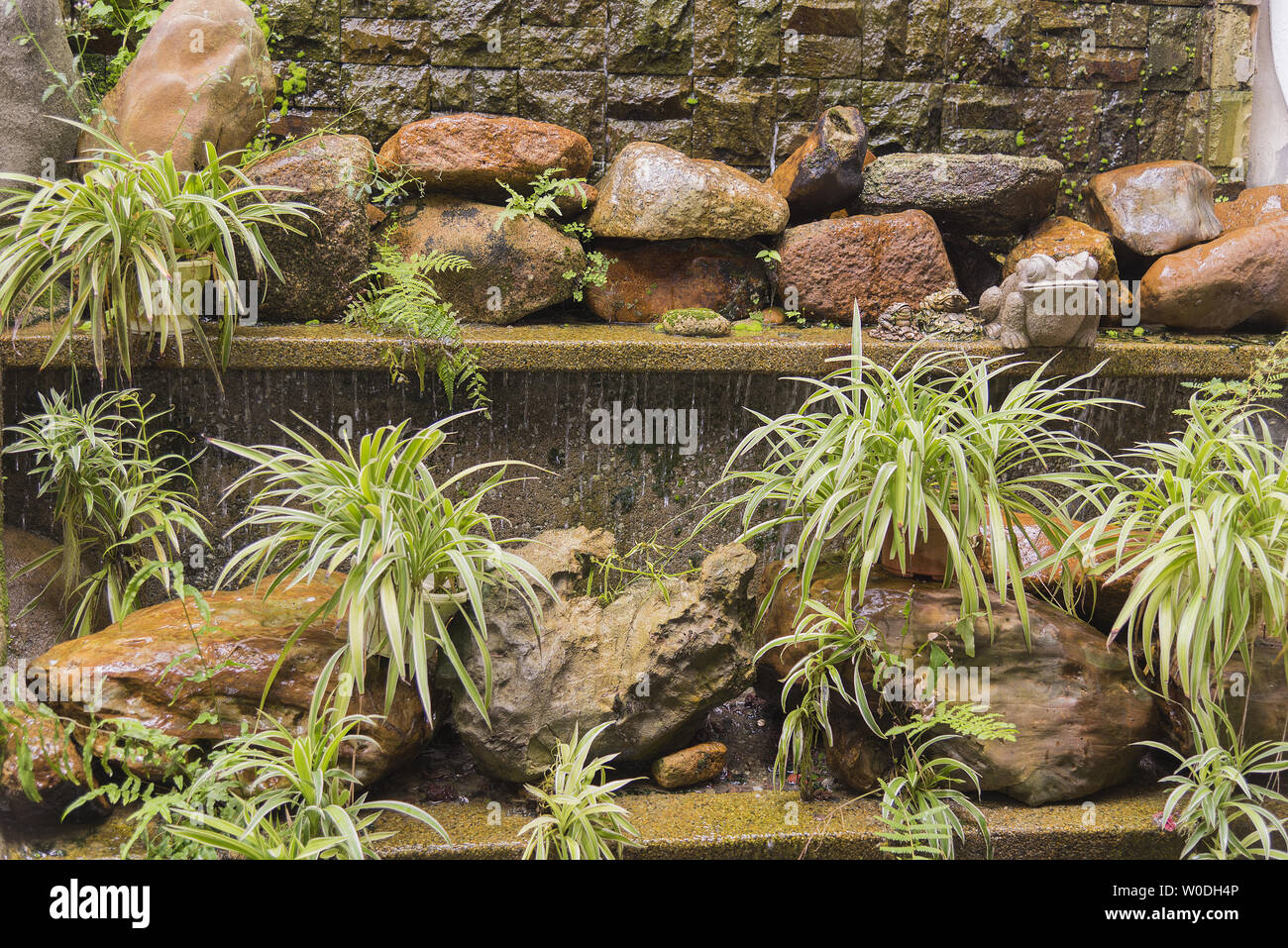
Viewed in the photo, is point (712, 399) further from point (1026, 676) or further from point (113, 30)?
point (113, 30)

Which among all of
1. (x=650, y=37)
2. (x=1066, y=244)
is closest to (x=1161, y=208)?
(x=1066, y=244)

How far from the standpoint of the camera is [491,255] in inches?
150

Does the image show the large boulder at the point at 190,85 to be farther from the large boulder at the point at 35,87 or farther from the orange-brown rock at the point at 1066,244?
the orange-brown rock at the point at 1066,244

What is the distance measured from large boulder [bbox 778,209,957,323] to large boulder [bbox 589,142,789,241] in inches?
7.9

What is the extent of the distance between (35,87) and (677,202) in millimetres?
2337

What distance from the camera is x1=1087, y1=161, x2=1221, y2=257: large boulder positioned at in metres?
4.16

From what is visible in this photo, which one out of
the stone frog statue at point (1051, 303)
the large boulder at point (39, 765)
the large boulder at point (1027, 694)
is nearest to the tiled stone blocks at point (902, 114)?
the stone frog statue at point (1051, 303)

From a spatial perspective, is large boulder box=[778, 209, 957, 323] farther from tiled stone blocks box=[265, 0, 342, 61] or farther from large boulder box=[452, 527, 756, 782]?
tiled stone blocks box=[265, 0, 342, 61]

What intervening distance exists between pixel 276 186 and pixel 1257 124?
4459mm

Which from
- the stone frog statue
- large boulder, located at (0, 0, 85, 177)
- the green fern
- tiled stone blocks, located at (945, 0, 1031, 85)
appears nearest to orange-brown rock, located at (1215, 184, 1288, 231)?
tiled stone blocks, located at (945, 0, 1031, 85)

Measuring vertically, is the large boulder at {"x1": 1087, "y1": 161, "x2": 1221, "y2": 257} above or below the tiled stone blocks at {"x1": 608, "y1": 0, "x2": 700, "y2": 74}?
below

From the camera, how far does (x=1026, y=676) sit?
2.79m

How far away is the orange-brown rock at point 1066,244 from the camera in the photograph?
410 centimetres
